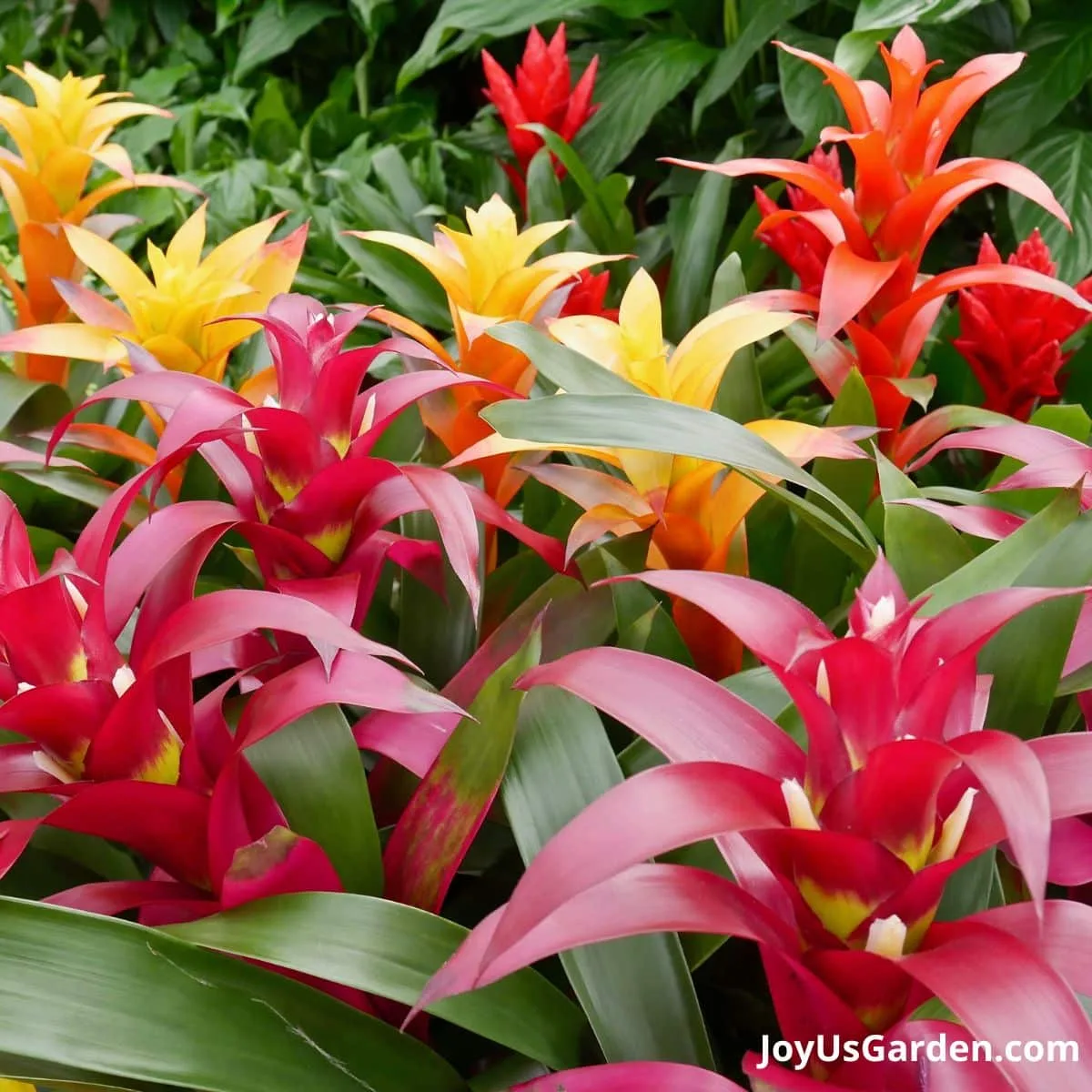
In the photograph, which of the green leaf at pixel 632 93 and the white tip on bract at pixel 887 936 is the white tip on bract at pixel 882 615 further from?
the green leaf at pixel 632 93

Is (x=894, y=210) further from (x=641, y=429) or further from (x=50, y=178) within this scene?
(x=50, y=178)

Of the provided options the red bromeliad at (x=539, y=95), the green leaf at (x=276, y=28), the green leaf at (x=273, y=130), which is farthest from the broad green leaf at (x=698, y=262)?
the green leaf at (x=276, y=28)

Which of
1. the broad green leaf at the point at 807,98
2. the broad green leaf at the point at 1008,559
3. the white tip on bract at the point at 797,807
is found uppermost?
the broad green leaf at the point at 807,98

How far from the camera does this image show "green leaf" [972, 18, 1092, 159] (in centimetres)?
153

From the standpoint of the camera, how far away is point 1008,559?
530 millimetres

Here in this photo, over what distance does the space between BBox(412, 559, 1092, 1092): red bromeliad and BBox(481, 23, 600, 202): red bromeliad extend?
47.5 inches

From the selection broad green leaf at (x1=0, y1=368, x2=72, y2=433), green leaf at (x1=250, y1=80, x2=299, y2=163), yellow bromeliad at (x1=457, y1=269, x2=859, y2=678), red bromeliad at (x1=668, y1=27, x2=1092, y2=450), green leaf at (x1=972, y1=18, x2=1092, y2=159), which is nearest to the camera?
yellow bromeliad at (x1=457, y1=269, x2=859, y2=678)

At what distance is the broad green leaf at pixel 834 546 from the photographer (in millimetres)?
765

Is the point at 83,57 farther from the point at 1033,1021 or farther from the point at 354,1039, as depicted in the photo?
the point at 1033,1021

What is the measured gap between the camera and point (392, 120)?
7.10 ft

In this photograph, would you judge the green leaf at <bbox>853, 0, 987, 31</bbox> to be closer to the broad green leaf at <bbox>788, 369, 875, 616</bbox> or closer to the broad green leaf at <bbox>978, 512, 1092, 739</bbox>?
the broad green leaf at <bbox>788, 369, 875, 616</bbox>

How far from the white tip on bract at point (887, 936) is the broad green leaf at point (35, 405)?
91 cm

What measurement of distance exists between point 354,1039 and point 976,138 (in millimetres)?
1595

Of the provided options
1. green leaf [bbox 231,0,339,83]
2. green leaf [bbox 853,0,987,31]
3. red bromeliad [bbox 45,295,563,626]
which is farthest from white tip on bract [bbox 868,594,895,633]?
green leaf [bbox 231,0,339,83]
